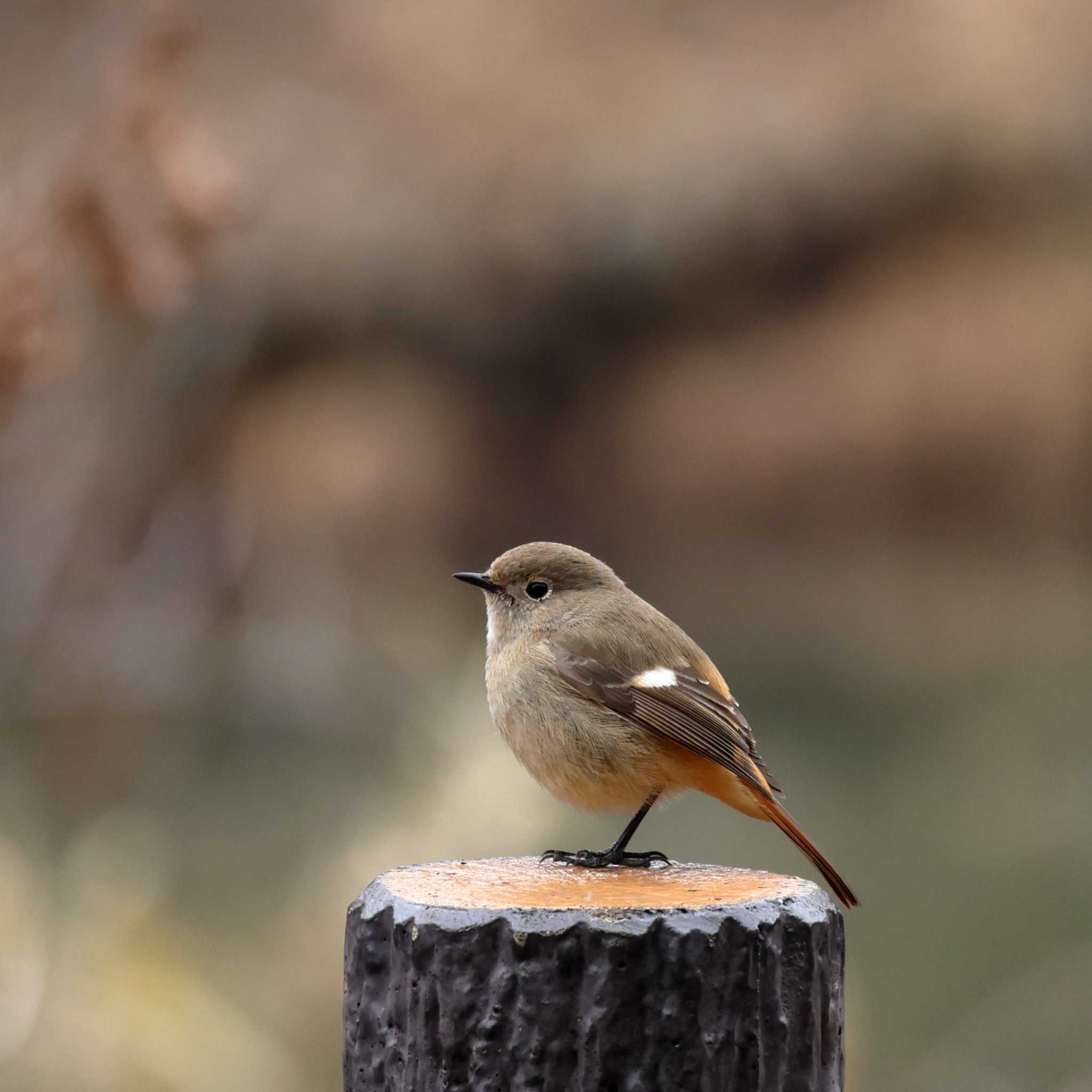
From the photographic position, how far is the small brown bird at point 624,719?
2.22 m

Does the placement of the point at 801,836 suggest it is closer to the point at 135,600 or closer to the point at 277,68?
the point at 135,600

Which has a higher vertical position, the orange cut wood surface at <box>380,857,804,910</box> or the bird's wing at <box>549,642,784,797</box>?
the bird's wing at <box>549,642,784,797</box>

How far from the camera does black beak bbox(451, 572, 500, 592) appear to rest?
2.48 m

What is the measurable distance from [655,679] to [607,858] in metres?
0.34

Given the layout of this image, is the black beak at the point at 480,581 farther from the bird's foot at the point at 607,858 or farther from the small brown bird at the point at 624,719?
the bird's foot at the point at 607,858

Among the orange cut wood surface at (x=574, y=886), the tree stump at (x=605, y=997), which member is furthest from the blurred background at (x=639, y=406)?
the tree stump at (x=605, y=997)

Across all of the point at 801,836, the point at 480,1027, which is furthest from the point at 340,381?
the point at 480,1027

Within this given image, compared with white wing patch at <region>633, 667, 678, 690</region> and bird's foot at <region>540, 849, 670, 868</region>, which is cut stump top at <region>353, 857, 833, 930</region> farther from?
white wing patch at <region>633, 667, 678, 690</region>

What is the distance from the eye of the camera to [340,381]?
27.5 ft

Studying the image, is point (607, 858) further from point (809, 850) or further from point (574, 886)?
point (574, 886)

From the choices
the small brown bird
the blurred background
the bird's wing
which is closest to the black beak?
the small brown bird

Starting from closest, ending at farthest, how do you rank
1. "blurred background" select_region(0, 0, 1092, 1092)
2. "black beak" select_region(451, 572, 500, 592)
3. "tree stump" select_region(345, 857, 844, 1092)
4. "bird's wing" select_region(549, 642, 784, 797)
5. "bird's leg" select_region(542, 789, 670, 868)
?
"tree stump" select_region(345, 857, 844, 1092), "bird's leg" select_region(542, 789, 670, 868), "bird's wing" select_region(549, 642, 784, 797), "black beak" select_region(451, 572, 500, 592), "blurred background" select_region(0, 0, 1092, 1092)

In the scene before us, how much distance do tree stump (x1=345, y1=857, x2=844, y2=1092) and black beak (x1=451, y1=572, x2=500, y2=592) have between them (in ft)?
3.59

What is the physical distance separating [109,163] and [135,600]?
4546mm
